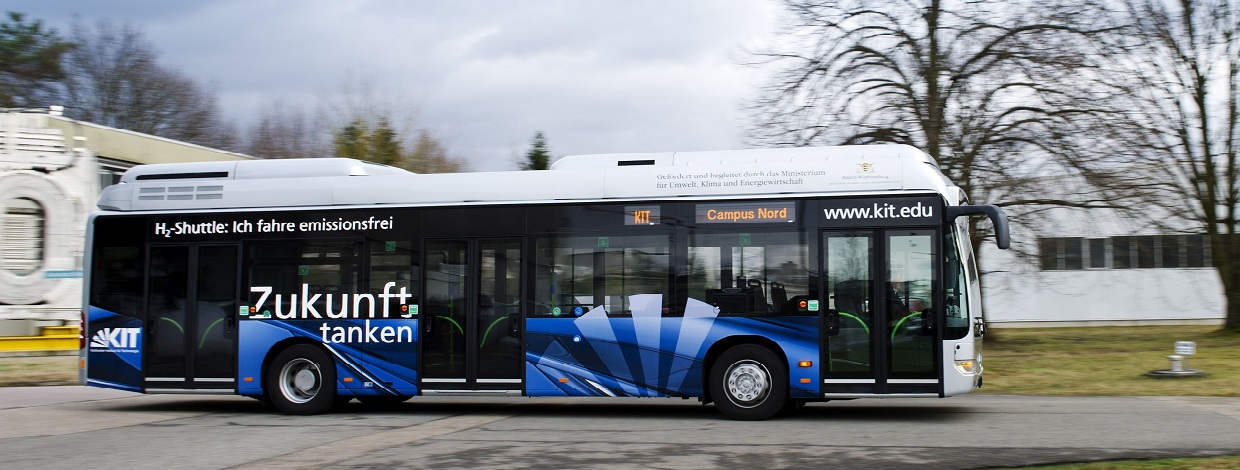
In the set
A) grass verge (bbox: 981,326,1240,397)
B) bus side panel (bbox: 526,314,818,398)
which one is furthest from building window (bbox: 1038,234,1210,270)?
bus side panel (bbox: 526,314,818,398)

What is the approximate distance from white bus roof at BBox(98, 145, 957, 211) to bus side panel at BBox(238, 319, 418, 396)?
60.0 inches

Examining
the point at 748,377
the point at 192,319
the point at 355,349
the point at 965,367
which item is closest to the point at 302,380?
the point at 355,349

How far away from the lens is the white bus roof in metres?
11.9

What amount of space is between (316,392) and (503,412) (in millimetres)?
2341

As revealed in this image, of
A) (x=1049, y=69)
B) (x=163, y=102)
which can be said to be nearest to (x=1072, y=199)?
(x=1049, y=69)

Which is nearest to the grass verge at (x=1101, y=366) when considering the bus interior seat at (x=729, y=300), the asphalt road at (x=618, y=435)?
the asphalt road at (x=618, y=435)

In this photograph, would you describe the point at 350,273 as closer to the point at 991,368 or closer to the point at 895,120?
the point at 991,368

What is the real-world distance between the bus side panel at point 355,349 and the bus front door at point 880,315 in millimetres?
4976

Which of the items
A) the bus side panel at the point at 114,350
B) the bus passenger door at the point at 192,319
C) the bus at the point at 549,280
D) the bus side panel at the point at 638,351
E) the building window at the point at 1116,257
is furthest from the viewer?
the building window at the point at 1116,257

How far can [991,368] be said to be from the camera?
18.7 metres

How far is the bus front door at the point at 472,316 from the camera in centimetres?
1251

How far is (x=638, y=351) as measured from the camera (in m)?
12.1

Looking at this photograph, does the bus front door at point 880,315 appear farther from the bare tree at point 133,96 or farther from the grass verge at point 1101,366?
the bare tree at point 133,96

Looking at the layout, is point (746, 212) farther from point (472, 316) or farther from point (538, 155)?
point (538, 155)
